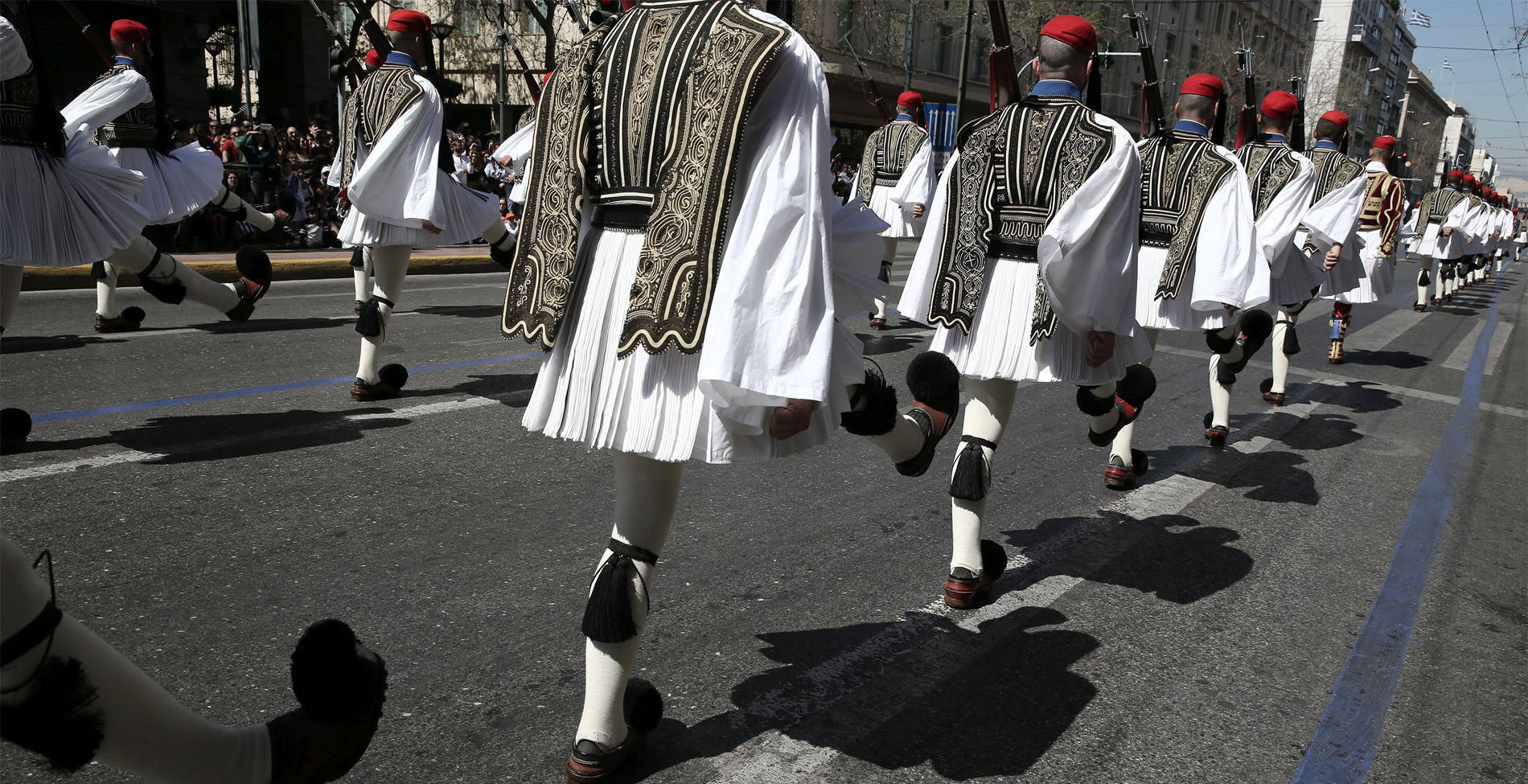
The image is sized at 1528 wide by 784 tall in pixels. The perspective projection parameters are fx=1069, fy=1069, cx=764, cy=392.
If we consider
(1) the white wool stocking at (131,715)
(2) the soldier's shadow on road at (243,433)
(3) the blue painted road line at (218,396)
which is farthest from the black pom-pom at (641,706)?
(3) the blue painted road line at (218,396)

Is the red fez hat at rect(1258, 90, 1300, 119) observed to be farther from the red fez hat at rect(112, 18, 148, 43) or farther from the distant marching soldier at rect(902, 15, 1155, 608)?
the red fez hat at rect(112, 18, 148, 43)

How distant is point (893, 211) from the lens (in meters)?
10.3

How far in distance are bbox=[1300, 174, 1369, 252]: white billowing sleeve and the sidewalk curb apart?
7.43 metres

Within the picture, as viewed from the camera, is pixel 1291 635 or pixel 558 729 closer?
pixel 558 729

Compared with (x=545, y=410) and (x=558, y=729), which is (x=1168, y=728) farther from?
(x=545, y=410)

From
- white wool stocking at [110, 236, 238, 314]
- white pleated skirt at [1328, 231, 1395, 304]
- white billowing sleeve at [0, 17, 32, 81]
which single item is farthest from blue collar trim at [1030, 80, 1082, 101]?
white pleated skirt at [1328, 231, 1395, 304]

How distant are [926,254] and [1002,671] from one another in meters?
1.58

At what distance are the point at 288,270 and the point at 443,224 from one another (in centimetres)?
645

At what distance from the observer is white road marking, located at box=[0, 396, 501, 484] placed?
453cm

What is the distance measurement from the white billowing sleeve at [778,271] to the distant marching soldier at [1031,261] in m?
1.45

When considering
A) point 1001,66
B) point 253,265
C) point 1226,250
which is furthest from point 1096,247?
point 253,265

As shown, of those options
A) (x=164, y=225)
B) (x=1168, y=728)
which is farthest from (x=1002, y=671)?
(x=164, y=225)

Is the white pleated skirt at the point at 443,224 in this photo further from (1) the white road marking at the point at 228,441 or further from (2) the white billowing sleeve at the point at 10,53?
(2) the white billowing sleeve at the point at 10,53

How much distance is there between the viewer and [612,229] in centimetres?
243
